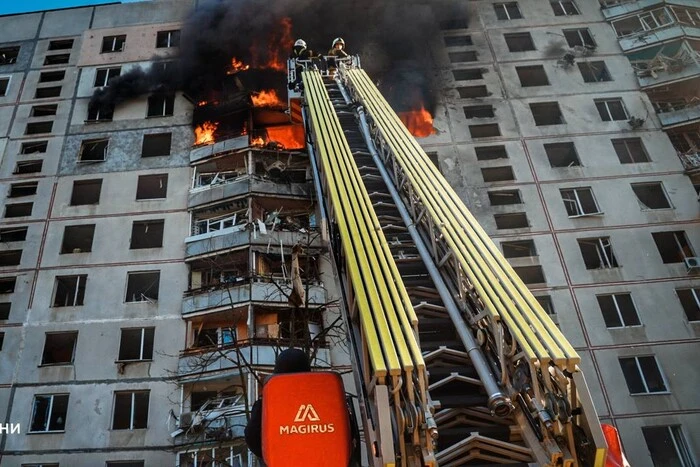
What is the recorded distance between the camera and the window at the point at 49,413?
18391 mm

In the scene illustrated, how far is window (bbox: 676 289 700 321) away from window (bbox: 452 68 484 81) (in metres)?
13.2

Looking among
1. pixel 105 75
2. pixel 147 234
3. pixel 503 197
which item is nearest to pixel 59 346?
pixel 147 234

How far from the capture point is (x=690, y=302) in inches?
799

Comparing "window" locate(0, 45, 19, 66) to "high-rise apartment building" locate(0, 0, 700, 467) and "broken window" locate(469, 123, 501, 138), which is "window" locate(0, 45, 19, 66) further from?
"broken window" locate(469, 123, 501, 138)

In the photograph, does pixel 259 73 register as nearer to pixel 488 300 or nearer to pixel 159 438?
pixel 159 438

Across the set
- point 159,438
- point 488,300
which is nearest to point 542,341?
point 488,300

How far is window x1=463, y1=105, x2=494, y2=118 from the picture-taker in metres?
25.8

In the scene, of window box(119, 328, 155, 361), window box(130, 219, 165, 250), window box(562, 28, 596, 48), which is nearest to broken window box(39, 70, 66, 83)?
window box(130, 219, 165, 250)

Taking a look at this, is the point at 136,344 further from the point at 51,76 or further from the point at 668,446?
the point at 668,446

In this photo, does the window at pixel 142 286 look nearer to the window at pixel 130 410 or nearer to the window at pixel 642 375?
the window at pixel 130 410

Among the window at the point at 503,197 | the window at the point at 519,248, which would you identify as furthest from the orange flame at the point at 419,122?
the window at the point at 519,248

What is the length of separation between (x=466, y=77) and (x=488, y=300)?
23.1 m

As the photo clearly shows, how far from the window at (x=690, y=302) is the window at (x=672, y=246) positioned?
1494 mm

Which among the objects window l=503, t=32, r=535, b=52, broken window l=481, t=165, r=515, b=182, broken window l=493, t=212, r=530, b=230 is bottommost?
broken window l=493, t=212, r=530, b=230
